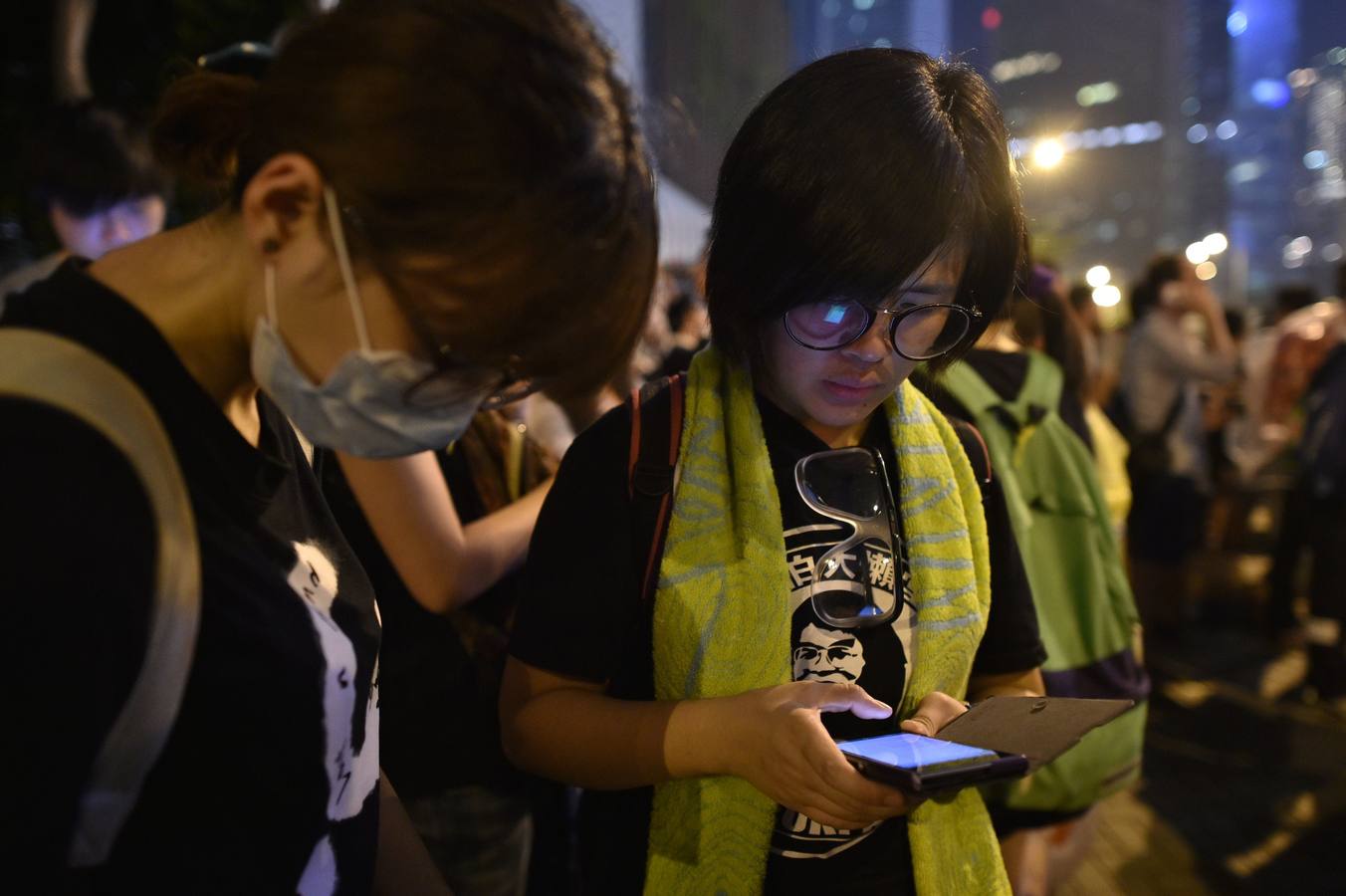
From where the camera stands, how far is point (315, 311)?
987 millimetres

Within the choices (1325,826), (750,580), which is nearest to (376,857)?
(750,580)

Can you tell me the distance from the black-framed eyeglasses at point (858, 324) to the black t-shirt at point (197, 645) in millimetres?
722

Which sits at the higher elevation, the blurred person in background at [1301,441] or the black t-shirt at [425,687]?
the black t-shirt at [425,687]

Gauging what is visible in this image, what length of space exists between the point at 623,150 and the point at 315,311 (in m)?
0.35

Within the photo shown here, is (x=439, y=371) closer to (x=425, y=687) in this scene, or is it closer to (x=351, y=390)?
(x=351, y=390)

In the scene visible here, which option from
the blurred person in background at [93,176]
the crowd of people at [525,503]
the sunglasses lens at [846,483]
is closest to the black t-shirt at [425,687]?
the crowd of people at [525,503]

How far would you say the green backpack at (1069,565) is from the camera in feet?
7.68

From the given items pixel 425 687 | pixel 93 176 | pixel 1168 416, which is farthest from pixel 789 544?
pixel 1168 416

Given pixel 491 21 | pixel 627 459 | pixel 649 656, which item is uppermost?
pixel 491 21

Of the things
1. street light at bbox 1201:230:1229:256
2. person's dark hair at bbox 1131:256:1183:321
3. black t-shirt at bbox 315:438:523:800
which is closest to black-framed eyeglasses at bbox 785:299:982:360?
black t-shirt at bbox 315:438:523:800

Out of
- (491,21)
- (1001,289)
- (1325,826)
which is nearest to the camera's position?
(491,21)

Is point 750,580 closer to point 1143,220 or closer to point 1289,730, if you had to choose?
point 1289,730

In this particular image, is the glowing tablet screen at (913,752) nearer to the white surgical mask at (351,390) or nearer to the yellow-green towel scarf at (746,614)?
the yellow-green towel scarf at (746,614)

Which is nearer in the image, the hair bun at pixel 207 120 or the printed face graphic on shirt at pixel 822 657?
the hair bun at pixel 207 120
